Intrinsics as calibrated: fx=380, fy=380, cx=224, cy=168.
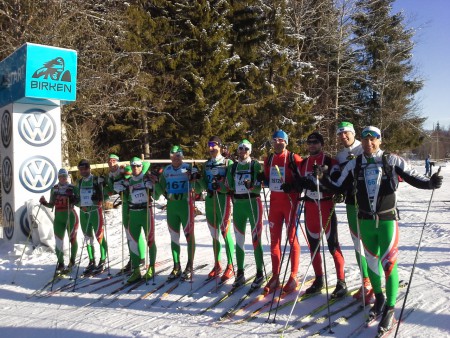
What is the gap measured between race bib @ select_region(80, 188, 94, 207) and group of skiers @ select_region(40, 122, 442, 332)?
0.06 feet

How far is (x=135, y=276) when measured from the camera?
238 inches

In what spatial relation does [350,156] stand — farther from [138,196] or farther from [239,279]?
[138,196]

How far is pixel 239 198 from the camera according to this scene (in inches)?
212

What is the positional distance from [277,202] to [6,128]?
23.8 ft

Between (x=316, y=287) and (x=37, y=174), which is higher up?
(x=37, y=174)

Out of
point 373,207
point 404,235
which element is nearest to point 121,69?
point 404,235

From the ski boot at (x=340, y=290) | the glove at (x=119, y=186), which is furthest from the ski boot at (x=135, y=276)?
the ski boot at (x=340, y=290)

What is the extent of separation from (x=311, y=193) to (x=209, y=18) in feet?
49.5

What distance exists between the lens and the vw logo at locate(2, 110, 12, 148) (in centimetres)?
879

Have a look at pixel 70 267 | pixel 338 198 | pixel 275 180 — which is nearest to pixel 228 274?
pixel 275 180

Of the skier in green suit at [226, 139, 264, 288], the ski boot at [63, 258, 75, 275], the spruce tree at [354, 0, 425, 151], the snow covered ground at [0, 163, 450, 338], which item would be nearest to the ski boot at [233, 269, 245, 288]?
the skier in green suit at [226, 139, 264, 288]

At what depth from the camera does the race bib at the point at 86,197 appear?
682 centimetres

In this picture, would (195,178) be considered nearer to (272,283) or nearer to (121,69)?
(272,283)

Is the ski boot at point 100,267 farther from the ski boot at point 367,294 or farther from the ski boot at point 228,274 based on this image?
the ski boot at point 367,294
